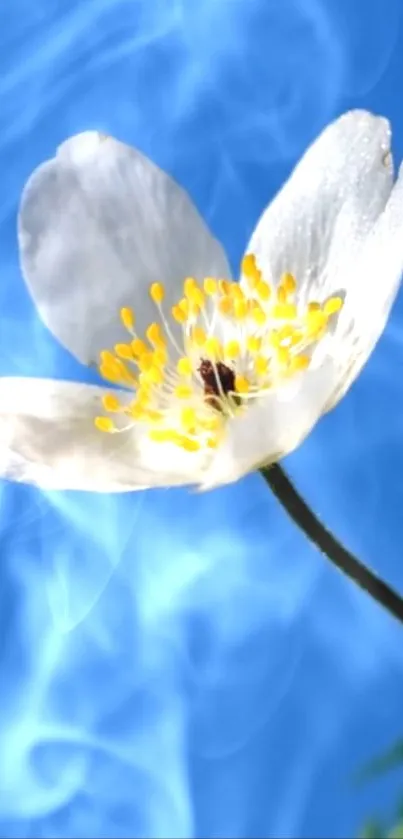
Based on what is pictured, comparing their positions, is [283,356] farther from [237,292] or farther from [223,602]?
[223,602]

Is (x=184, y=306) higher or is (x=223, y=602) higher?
(x=184, y=306)

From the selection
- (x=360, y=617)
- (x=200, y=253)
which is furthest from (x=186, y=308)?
(x=360, y=617)

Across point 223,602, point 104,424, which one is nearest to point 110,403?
point 104,424

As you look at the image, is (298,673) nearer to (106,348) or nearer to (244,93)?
(106,348)

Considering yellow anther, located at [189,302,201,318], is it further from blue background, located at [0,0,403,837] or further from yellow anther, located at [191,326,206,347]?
blue background, located at [0,0,403,837]

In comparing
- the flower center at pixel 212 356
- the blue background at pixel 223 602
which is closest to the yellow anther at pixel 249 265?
the flower center at pixel 212 356

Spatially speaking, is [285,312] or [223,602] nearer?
[285,312]
